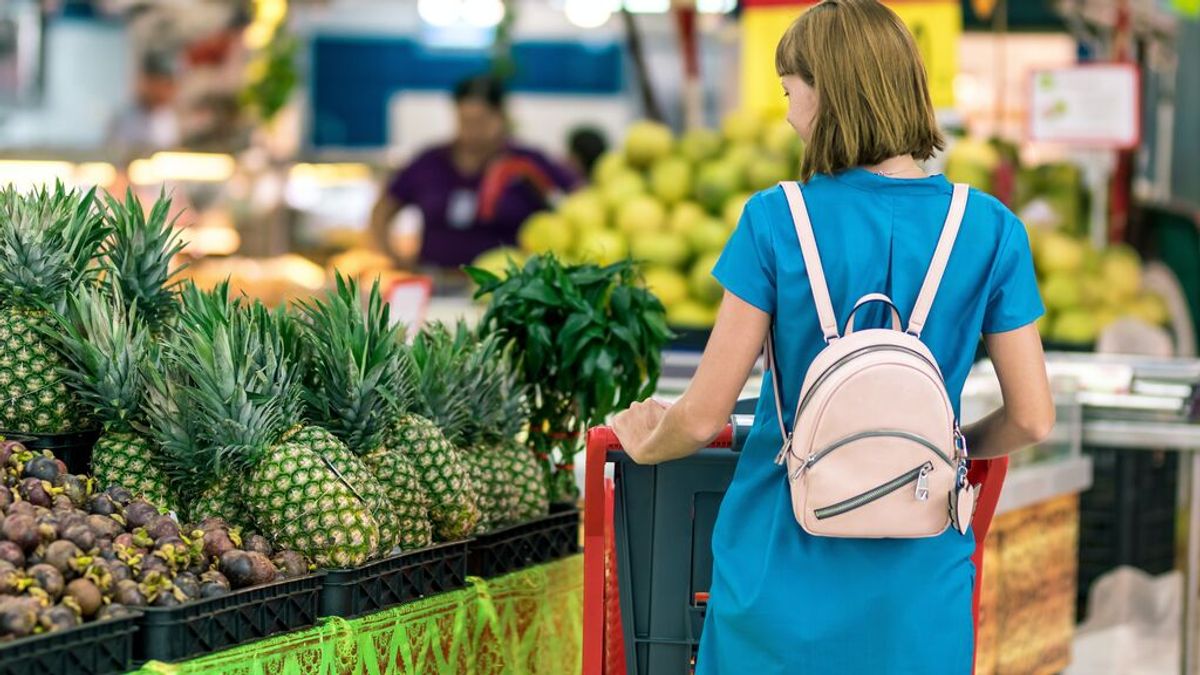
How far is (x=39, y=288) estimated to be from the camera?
123 inches

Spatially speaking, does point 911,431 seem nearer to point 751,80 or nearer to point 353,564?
point 353,564

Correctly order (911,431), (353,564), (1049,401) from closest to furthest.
A: (911,431)
(1049,401)
(353,564)

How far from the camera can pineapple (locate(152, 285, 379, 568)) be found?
284 centimetres

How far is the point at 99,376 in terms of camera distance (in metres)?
2.96

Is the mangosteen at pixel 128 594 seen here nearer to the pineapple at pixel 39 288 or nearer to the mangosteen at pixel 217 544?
the mangosteen at pixel 217 544

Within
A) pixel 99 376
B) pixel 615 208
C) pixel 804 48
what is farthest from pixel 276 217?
pixel 804 48

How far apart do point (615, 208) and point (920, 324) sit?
4109mm

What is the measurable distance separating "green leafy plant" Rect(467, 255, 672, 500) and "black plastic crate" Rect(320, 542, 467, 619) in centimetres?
62

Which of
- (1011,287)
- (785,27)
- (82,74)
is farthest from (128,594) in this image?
(82,74)

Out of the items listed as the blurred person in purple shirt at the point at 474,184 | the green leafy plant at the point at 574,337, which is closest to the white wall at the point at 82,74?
the blurred person in purple shirt at the point at 474,184

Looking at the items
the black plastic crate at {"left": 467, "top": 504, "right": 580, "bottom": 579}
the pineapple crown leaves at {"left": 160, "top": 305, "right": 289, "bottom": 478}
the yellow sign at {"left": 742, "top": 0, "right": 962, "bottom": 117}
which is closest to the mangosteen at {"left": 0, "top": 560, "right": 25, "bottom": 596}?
the pineapple crown leaves at {"left": 160, "top": 305, "right": 289, "bottom": 478}

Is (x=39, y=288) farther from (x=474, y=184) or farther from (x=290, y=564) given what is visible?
(x=474, y=184)

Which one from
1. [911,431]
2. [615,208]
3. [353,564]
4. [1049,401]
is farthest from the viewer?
[615,208]

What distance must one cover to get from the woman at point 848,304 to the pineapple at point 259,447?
2.28 feet
